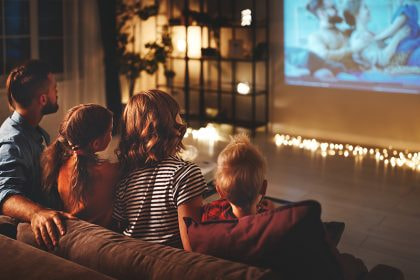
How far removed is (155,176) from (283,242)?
627mm

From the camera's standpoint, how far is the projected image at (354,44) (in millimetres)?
5629

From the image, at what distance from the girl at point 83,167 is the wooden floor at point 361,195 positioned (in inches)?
69.3

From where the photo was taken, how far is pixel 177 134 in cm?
192

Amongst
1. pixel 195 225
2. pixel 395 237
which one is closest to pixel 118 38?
pixel 395 237

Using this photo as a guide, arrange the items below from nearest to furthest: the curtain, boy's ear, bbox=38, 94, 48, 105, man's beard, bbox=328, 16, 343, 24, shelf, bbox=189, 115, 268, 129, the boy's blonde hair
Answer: the boy's blonde hair, boy's ear, bbox=38, 94, 48, 105, man's beard, bbox=328, 16, 343, 24, the curtain, shelf, bbox=189, 115, 268, 129

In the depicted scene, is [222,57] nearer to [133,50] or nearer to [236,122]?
[236,122]

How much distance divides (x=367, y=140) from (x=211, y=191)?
3.08m

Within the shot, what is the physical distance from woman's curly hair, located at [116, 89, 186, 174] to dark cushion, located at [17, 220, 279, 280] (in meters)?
0.38

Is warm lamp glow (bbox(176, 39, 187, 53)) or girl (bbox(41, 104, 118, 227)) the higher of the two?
warm lamp glow (bbox(176, 39, 187, 53))

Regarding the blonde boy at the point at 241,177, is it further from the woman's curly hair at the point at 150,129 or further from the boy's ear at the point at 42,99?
the boy's ear at the point at 42,99

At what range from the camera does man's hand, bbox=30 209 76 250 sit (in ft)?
5.08

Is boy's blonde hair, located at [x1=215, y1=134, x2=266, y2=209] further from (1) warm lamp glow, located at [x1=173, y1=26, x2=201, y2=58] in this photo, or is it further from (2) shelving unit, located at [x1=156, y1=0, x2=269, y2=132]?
(1) warm lamp glow, located at [x1=173, y1=26, x2=201, y2=58]

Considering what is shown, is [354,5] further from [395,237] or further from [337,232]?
[337,232]

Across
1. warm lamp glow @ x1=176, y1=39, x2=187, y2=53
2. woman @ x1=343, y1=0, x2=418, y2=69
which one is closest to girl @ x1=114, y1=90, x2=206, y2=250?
woman @ x1=343, y1=0, x2=418, y2=69
